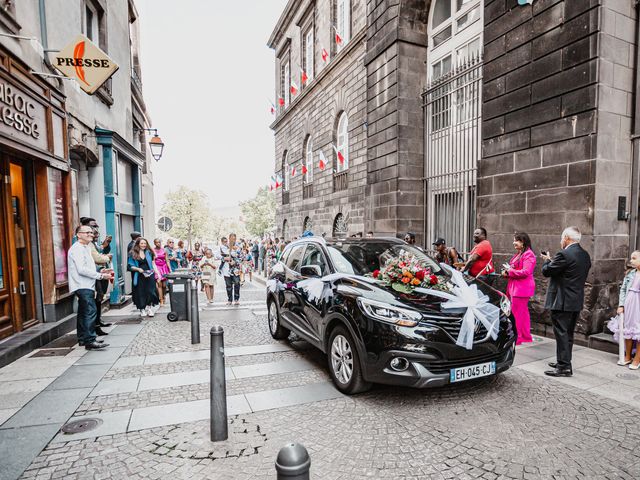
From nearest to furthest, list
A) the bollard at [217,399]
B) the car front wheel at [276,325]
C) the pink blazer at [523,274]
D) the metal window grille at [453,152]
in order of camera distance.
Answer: the bollard at [217,399]
the pink blazer at [523,274]
the car front wheel at [276,325]
the metal window grille at [453,152]

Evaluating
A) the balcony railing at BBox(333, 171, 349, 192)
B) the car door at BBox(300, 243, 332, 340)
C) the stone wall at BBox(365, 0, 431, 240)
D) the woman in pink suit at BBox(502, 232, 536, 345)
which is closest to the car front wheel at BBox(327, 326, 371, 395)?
the car door at BBox(300, 243, 332, 340)

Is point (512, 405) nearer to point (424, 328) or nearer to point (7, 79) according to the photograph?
point (424, 328)

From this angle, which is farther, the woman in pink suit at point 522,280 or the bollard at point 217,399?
the woman in pink suit at point 522,280

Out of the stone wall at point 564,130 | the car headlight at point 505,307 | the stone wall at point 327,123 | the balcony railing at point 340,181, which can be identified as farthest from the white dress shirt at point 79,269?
the balcony railing at point 340,181

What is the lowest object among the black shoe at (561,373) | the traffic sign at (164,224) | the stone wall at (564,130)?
the black shoe at (561,373)

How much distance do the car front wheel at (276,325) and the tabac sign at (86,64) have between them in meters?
5.03

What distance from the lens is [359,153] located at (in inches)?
543

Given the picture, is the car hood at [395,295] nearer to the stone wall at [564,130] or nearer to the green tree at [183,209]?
the stone wall at [564,130]

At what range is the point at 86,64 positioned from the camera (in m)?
6.69

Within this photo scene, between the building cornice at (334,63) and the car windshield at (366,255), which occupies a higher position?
the building cornice at (334,63)

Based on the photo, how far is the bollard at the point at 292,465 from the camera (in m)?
1.52

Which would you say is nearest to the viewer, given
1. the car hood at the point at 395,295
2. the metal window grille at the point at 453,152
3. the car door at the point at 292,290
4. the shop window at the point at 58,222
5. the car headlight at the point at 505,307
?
the car hood at the point at 395,295

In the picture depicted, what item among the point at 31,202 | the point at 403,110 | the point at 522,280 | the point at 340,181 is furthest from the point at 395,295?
the point at 340,181

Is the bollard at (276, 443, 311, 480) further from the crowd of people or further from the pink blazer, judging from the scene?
the pink blazer
